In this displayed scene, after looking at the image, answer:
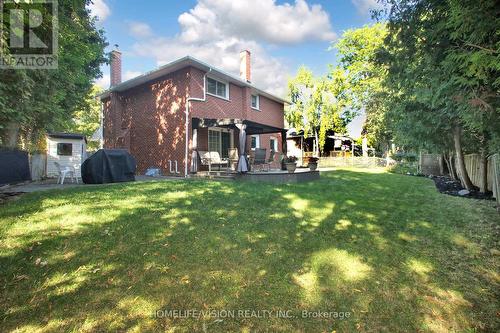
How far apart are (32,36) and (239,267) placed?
7256 millimetres

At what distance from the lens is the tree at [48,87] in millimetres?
5988

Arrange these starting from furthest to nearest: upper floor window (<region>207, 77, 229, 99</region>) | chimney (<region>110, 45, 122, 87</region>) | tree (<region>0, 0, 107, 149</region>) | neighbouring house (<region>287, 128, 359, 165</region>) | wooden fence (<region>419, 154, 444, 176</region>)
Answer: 1. neighbouring house (<region>287, 128, 359, 165</region>)
2. wooden fence (<region>419, 154, 444, 176</region>)
3. chimney (<region>110, 45, 122, 87</region>)
4. upper floor window (<region>207, 77, 229, 99</region>)
5. tree (<region>0, 0, 107, 149</region>)

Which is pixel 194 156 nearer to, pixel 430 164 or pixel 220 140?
pixel 220 140

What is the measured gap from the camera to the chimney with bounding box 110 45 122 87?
1641 centimetres

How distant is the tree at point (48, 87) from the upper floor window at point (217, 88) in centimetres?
541

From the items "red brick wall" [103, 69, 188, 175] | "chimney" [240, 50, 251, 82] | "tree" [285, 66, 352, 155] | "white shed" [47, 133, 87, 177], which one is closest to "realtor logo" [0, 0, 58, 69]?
"red brick wall" [103, 69, 188, 175]

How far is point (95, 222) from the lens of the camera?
14.8 feet

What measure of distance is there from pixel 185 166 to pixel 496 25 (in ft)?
37.5

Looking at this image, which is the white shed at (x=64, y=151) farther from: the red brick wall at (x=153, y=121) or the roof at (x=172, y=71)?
the roof at (x=172, y=71)

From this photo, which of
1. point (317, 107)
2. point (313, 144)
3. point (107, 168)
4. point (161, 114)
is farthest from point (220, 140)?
point (313, 144)

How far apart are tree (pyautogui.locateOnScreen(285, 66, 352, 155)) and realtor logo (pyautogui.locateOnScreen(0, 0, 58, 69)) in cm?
2784

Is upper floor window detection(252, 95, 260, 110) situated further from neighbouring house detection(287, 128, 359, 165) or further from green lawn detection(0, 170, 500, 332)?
neighbouring house detection(287, 128, 359, 165)

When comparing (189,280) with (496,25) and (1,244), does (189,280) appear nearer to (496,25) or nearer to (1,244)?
(1,244)

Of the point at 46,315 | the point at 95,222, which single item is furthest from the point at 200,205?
the point at 46,315
